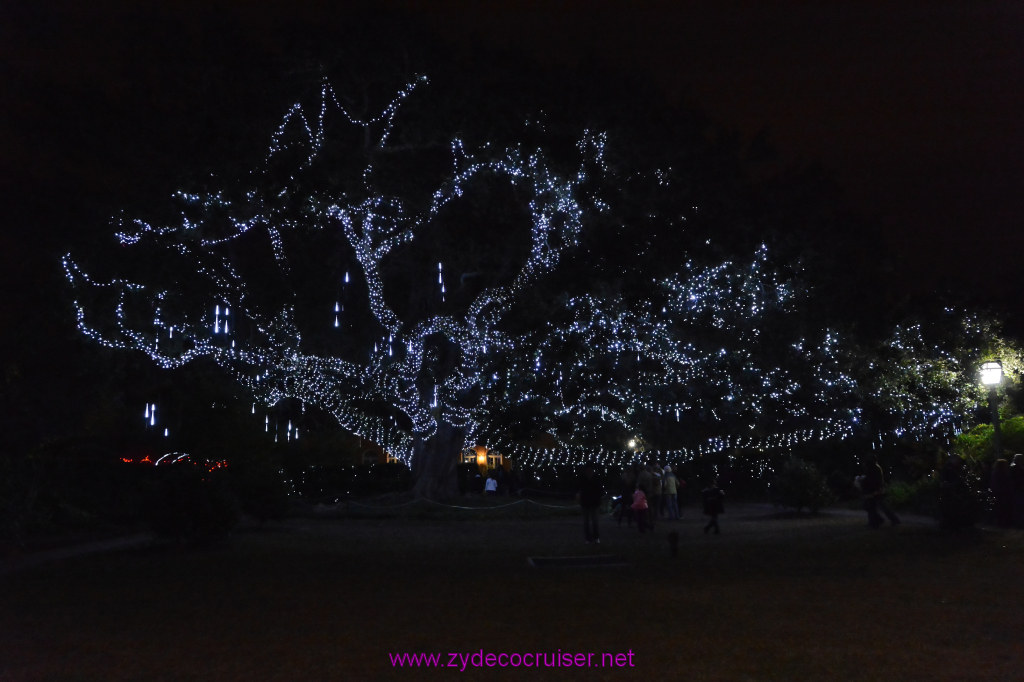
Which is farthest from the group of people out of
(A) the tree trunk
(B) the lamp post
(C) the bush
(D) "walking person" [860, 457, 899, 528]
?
(A) the tree trunk

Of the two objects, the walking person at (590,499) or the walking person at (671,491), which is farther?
the walking person at (671,491)

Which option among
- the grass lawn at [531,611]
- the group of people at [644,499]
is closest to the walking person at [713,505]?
the group of people at [644,499]

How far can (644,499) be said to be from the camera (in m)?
21.5

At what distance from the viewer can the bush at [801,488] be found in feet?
82.8

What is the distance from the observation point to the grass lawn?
24.9 ft

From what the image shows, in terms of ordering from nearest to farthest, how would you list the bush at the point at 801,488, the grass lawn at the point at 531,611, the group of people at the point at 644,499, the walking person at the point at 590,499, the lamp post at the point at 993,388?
the grass lawn at the point at 531,611 → the walking person at the point at 590,499 → the group of people at the point at 644,499 → the lamp post at the point at 993,388 → the bush at the point at 801,488

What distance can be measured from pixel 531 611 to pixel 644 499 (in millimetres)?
11901

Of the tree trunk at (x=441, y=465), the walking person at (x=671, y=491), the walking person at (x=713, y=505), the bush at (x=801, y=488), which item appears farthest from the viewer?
the tree trunk at (x=441, y=465)

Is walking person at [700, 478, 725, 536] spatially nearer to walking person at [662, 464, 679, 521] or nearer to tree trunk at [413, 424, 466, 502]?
walking person at [662, 464, 679, 521]

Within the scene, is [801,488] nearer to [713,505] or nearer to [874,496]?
[713,505]

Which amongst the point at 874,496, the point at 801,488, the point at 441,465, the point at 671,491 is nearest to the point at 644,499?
the point at 874,496

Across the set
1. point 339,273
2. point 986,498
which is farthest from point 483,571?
point 339,273

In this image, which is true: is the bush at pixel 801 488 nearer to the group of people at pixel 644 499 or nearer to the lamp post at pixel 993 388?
the group of people at pixel 644 499

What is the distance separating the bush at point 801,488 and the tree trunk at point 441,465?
32.9 feet
